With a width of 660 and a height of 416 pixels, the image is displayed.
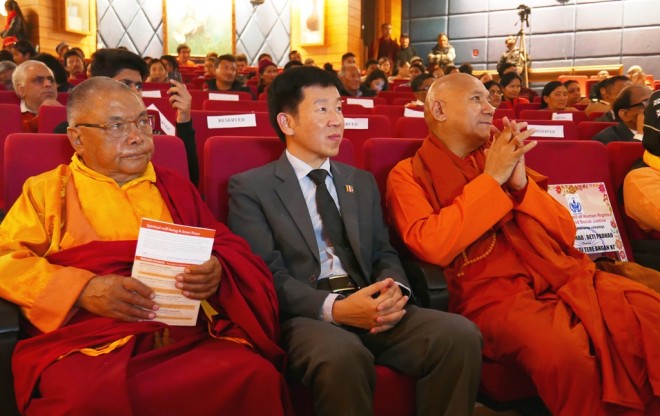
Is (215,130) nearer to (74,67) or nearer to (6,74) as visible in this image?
(6,74)

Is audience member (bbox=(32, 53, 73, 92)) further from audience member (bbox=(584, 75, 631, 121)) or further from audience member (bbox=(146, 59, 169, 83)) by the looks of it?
audience member (bbox=(584, 75, 631, 121))

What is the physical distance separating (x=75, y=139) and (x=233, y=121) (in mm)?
1123

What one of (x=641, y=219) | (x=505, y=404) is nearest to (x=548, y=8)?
(x=641, y=219)

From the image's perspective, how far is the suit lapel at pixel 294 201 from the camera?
1701mm

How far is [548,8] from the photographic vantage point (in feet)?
38.3

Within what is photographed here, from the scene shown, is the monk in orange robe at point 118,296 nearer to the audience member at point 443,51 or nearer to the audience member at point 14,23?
the audience member at point 14,23

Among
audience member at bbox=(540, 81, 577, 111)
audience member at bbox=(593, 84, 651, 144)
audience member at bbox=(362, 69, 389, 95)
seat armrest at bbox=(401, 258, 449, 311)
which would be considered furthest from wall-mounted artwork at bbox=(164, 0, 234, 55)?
seat armrest at bbox=(401, 258, 449, 311)

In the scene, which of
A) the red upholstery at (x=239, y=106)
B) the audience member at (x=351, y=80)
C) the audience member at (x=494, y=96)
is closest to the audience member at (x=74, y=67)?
the audience member at (x=351, y=80)

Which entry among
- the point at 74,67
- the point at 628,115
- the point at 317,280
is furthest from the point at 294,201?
the point at 74,67

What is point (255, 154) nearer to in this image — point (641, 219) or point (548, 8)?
point (641, 219)

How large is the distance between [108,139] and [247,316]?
58cm

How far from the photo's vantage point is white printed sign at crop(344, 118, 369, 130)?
Answer: 301 centimetres

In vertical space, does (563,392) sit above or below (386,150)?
below

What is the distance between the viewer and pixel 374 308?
150cm
